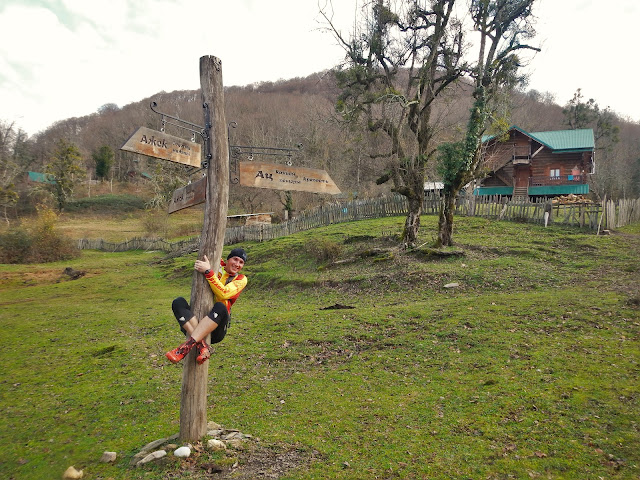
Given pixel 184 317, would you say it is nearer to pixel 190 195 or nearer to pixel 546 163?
pixel 190 195

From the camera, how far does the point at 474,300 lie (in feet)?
37.4

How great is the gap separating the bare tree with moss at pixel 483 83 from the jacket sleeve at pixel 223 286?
1317 cm

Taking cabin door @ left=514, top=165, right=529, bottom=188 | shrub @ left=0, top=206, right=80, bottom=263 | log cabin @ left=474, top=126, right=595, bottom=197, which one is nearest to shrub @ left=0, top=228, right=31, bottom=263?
shrub @ left=0, top=206, right=80, bottom=263

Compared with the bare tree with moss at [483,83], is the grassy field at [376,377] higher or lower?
lower

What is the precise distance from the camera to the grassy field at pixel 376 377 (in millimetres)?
4891

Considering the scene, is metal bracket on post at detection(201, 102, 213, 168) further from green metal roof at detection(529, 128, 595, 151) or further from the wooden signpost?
green metal roof at detection(529, 128, 595, 151)

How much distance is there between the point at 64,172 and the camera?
181 feet

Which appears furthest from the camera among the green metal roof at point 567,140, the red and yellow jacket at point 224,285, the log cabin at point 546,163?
the log cabin at point 546,163

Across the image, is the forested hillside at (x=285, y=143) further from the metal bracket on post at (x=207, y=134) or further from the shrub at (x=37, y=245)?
the metal bracket on post at (x=207, y=134)

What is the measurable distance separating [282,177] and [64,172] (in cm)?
5964

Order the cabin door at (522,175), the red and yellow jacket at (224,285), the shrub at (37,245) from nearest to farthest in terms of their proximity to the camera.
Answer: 1. the red and yellow jacket at (224,285)
2. the shrub at (37,245)
3. the cabin door at (522,175)

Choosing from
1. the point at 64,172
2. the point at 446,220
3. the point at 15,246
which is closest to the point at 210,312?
the point at 446,220

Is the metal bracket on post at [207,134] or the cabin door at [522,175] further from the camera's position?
the cabin door at [522,175]

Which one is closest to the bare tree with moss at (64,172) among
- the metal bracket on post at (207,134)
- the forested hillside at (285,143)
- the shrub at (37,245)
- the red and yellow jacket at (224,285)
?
the forested hillside at (285,143)
